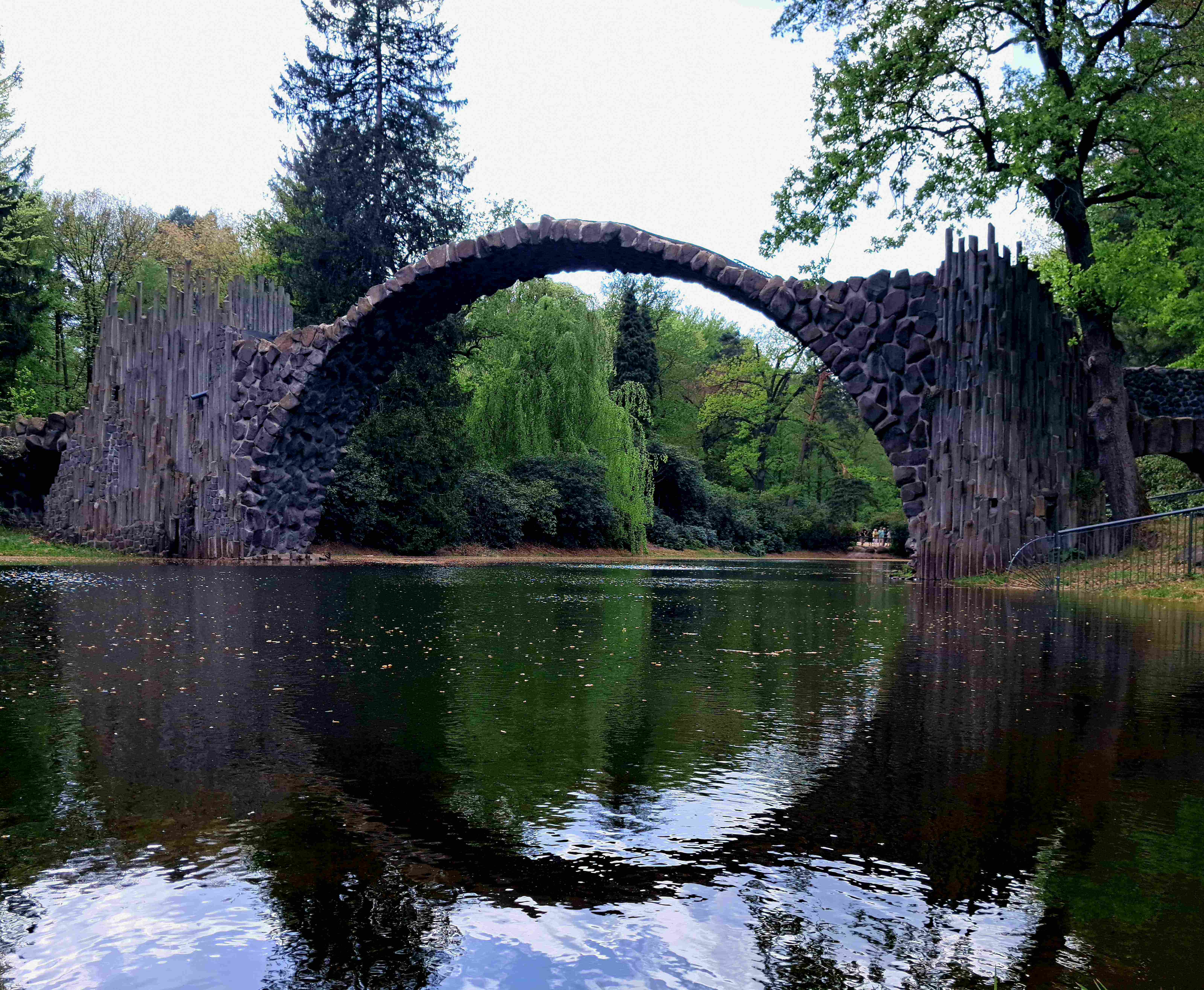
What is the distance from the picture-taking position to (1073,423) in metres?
19.4

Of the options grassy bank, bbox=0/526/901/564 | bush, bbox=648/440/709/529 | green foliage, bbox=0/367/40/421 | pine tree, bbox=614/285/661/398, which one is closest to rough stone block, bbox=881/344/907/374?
grassy bank, bbox=0/526/901/564

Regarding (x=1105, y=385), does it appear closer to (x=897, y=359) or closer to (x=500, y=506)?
(x=897, y=359)

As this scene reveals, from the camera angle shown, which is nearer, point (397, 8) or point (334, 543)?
point (334, 543)

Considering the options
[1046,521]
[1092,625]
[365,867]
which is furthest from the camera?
[1046,521]

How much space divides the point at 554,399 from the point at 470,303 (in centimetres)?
1323

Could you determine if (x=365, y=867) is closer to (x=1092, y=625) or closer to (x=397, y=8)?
(x=1092, y=625)

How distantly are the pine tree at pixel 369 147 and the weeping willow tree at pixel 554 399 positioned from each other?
4.31 m

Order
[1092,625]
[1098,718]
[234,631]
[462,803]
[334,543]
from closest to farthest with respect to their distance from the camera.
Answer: [462,803] → [1098,718] → [234,631] → [1092,625] → [334,543]

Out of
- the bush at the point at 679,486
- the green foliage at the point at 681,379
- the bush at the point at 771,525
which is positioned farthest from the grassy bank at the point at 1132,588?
the green foliage at the point at 681,379

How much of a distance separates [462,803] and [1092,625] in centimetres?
864

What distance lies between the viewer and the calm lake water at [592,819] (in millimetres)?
2143

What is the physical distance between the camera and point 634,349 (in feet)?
175

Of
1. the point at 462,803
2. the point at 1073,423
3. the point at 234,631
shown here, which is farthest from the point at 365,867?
the point at 1073,423

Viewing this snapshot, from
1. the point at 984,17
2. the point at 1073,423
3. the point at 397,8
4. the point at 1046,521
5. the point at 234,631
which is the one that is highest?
the point at 397,8
